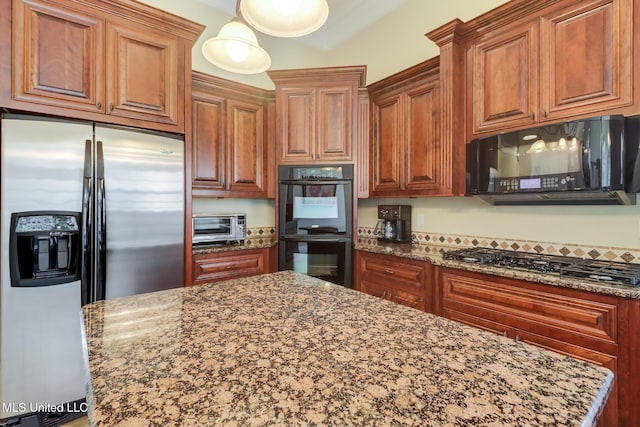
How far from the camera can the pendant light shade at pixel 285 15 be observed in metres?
1.31

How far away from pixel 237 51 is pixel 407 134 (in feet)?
4.93

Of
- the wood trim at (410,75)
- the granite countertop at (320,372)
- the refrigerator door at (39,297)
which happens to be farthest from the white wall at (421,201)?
the granite countertop at (320,372)

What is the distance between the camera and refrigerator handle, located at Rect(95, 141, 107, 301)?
1.83 meters

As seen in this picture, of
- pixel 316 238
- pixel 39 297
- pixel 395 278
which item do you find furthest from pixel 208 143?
pixel 395 278

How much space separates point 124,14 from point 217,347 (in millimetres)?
2316

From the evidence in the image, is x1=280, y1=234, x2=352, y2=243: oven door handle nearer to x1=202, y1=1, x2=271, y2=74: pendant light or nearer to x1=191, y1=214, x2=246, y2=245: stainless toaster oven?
x1=191, y1=214, x2=246, y2=245: stainless toaster oven

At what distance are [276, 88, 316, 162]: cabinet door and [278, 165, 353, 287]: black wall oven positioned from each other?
136mm

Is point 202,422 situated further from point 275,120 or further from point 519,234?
point 275,120

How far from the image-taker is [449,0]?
2670mm

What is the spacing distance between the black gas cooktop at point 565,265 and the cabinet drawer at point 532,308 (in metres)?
0.14

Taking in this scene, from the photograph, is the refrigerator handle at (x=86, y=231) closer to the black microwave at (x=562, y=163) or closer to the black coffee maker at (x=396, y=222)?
the black coffee maker at (x=396, y=222)

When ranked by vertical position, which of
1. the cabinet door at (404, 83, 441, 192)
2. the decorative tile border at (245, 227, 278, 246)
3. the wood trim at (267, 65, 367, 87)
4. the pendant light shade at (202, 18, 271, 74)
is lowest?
the decorative tile border at (245, 227, 278, 246)

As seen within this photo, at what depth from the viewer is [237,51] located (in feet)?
6.09

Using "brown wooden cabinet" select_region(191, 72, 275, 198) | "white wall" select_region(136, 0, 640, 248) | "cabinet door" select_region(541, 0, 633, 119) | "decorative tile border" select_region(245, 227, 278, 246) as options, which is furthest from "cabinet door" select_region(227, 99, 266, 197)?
"cabinet door" select_region(541, 0, 633, 119)
